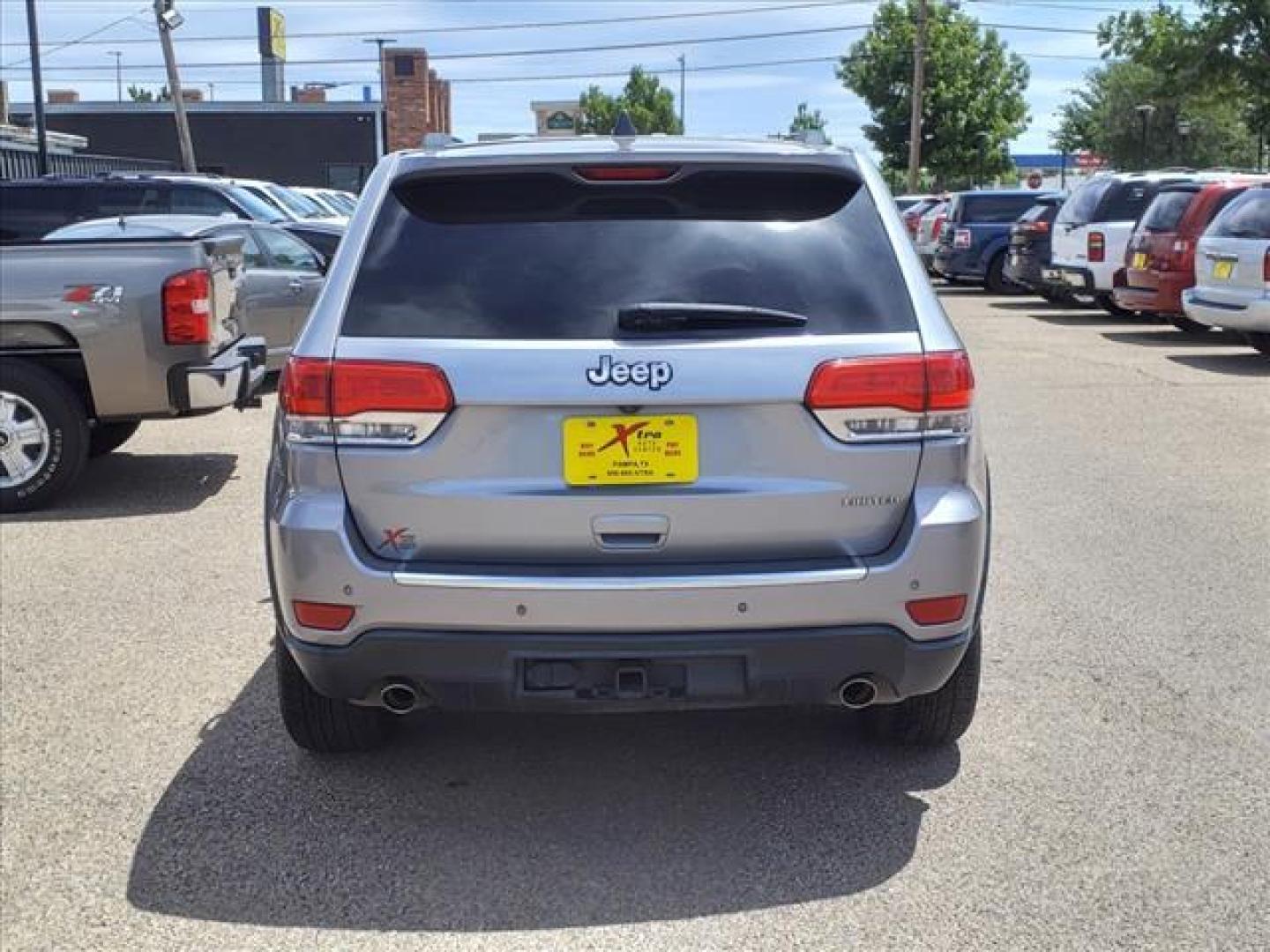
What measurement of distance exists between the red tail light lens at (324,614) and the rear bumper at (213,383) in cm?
460

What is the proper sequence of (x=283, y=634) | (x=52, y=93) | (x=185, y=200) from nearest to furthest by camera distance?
1. (x=283, y=634)
2. (x=185, y=200)
3. (x=52, y=93)

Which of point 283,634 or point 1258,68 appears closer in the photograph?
point 283,634

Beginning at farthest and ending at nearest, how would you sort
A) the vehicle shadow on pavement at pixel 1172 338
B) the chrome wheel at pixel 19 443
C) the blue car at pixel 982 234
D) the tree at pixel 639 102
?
the tree at pixel 639 102
the blue car at pixel 982 234
the vehicle shadow on pavement at pixel 1172 338
the chrome wheel at pixel 19 443

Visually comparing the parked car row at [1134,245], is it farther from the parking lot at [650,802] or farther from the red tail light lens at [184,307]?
the parking lot at [650,802]

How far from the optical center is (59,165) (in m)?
33.8

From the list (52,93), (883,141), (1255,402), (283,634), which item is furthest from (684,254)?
(52,93)

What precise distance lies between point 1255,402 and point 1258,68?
28541 millimetres

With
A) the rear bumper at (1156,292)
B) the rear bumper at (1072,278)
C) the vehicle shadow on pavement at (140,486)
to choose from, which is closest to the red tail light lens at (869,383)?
the vehicle shadow on pavement at (140,486)

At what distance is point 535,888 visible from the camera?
364cm

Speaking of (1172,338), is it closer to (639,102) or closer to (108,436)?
(108,436)

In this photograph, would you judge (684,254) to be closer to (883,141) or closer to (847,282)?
(847,282)

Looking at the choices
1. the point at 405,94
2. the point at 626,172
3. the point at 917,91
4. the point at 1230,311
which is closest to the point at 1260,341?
the point at 1230,311

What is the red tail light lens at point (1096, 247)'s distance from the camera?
18875 mm

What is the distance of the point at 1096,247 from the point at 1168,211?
2704 millimetres
